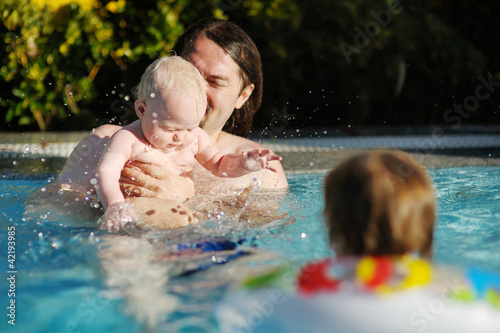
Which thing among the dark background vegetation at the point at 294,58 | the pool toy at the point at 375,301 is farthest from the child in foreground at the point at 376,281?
the dark background vegetation at the point at 294,58

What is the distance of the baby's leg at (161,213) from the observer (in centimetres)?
263

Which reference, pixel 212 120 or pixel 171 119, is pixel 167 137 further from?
pixel 212 120

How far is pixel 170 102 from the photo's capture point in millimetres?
2674

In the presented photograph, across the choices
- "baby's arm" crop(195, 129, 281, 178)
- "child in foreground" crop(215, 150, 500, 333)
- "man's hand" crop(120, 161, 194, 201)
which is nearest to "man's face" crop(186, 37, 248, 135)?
"baby's arm" crop(195, 129, 281, 178)

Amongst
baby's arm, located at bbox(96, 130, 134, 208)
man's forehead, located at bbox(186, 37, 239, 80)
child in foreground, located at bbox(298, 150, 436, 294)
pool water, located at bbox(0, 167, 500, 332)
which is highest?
child in foreground, located at bbox(298, 150, 436, 294)

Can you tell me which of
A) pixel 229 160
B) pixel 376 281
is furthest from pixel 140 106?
pixel 376 281

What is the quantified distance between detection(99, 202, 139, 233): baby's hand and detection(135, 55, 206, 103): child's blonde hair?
56 centimetres

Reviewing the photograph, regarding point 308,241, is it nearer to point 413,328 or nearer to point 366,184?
point 366,184

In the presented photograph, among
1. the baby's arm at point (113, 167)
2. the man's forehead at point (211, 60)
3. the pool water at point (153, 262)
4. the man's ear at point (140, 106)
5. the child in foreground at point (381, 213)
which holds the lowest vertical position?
the pool water at point (153, 262)

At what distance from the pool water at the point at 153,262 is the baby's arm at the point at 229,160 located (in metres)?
0.26

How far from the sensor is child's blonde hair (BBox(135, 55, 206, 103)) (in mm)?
2707

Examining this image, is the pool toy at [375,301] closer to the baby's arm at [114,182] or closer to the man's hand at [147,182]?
the baby's arm at [114,182]

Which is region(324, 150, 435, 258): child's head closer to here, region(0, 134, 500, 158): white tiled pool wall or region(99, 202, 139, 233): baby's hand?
region(99, 202, 139, 233): baby's hand

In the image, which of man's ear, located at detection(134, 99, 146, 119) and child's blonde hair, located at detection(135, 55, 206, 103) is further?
man's ear, located at detection(134, 99, 146, 119)
